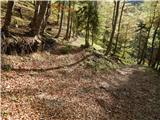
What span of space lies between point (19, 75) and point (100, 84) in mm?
6458

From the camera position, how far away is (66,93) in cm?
1622

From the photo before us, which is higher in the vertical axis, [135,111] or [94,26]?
[94,26]

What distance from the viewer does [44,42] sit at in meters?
23.3

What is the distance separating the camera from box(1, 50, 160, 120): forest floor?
43.5 ft

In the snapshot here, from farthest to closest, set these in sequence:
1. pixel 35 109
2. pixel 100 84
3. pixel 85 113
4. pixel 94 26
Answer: pixel 94 26
pixel 100 84
pixel 85 113
pixel 35 109

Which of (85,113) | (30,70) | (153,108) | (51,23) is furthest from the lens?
(51,23)

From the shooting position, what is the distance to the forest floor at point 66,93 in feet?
43.5

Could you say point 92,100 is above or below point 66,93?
below

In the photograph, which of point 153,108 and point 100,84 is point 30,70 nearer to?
point 100,84

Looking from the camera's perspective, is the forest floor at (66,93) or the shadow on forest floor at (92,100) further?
the shadow on forest floor at (92,100)

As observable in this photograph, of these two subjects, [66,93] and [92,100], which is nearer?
[66,93]

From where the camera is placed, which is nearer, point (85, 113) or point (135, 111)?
point (85, 113)

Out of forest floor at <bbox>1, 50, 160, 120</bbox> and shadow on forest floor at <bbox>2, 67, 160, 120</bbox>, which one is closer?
forest floor at <bbox>1, 50, 160, 120</bbox>

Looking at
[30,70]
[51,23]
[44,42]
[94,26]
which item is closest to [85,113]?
[30,70]
